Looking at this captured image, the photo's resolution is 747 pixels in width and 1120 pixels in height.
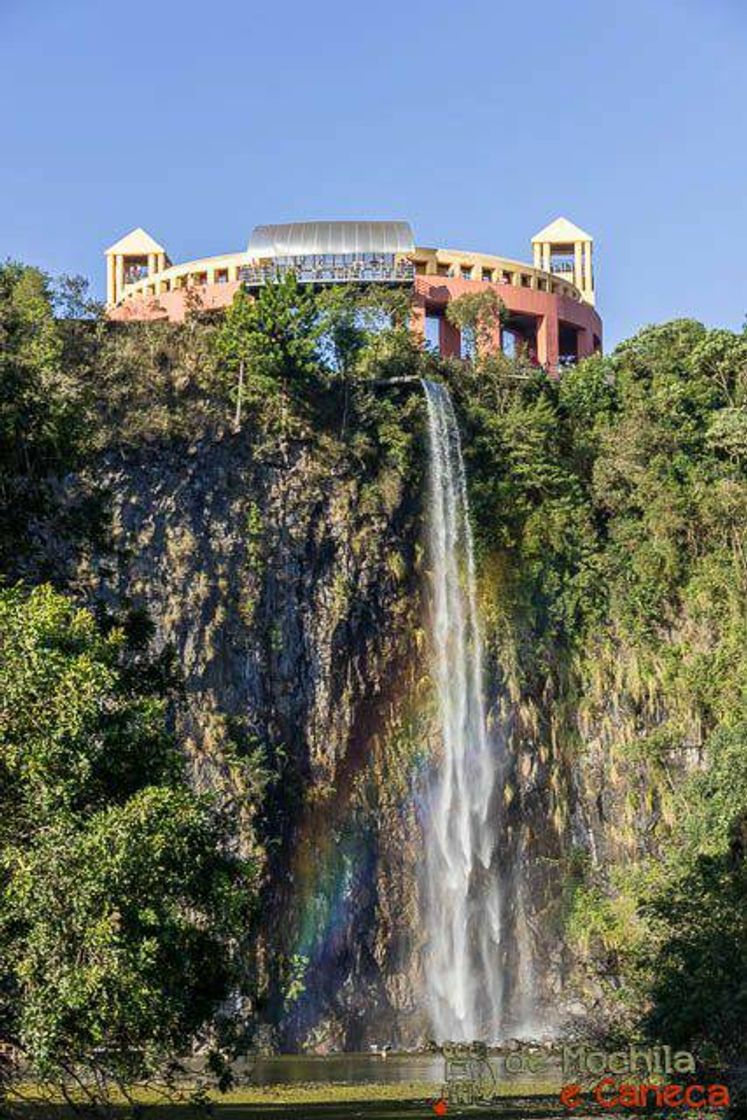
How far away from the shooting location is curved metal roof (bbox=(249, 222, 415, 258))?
182 feet

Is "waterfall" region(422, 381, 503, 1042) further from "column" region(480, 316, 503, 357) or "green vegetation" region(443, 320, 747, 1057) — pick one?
"column" region(480, 316, 503, 357)

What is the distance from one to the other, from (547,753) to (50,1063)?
29151 millimetres

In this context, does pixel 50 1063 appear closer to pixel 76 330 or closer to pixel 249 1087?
pixel 249 1087

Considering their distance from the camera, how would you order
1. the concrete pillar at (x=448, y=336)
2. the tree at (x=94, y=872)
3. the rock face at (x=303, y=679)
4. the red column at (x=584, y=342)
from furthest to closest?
the red column at (x=584, y=342) → the concrete pillar at (x=448, y=336) → the rock face at (x=303, y=679) → the tree at (x=94, y=872)

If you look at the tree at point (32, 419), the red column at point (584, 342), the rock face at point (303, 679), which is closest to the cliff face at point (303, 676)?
the rock face at point (303, 679)

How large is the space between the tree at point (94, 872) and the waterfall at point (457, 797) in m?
22.2

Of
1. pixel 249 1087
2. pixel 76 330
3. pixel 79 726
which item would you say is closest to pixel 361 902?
pixel 249 1087

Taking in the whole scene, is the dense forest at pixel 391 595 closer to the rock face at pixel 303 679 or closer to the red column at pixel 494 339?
the rock face at pixel 303 679

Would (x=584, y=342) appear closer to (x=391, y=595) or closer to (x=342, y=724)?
(x=391, y=595)

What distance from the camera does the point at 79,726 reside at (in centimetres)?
2027

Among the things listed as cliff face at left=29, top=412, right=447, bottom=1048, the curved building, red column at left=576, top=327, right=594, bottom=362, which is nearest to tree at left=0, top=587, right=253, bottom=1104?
cliff face at left=29, top=412, right=447, bottom=1048

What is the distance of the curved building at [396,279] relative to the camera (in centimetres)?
5491

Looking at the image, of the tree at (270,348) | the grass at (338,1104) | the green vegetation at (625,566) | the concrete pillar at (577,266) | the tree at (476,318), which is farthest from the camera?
the concrete pillar at (577,266)

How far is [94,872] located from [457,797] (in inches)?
1071
